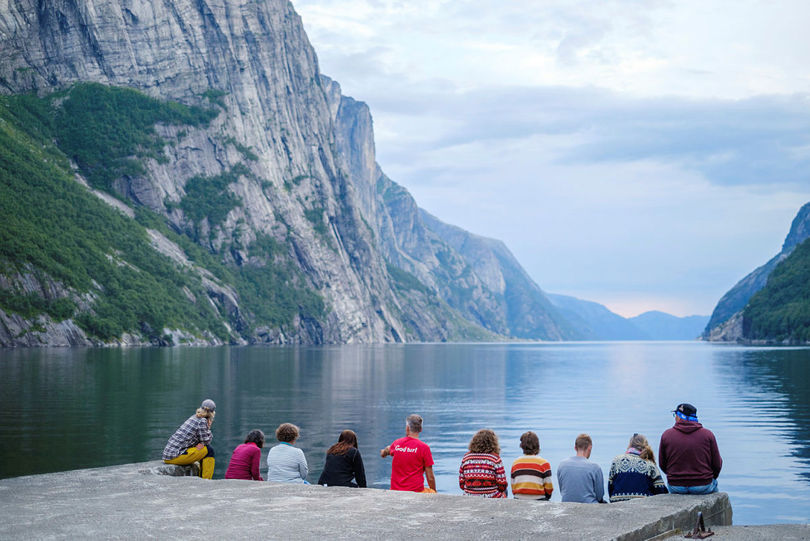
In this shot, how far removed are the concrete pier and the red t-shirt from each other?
3.45 ft

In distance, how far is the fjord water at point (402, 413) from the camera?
108 feet

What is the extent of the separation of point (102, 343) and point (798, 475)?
15680 centimetres

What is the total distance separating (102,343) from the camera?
169m

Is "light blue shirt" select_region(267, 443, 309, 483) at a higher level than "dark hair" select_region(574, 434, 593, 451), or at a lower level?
lower

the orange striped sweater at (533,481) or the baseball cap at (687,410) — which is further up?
the baseball cap at (687,410)

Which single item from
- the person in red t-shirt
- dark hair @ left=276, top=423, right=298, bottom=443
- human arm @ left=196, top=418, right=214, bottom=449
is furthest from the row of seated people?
human arm @ left=196, top=418, right=214, bottom=449

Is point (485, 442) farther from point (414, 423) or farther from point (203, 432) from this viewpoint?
point (203, 432)

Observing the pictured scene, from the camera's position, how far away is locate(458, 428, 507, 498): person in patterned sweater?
1730 centimetres

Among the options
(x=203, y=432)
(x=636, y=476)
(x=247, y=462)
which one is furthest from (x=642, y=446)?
(x=203, y=432)

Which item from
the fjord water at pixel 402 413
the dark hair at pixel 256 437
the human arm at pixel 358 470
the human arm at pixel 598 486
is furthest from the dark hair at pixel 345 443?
the fjord water at pixel 402 413

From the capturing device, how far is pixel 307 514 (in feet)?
50.8

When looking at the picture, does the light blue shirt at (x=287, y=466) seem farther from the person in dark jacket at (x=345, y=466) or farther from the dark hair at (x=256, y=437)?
the person in dark jacket at (x=345, y=466)

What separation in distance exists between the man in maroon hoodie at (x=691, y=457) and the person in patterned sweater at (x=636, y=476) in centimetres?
32

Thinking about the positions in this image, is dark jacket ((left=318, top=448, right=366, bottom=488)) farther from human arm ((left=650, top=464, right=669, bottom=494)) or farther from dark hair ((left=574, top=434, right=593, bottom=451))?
human arm ((left=650, top=464, right=669, bottom=494))
